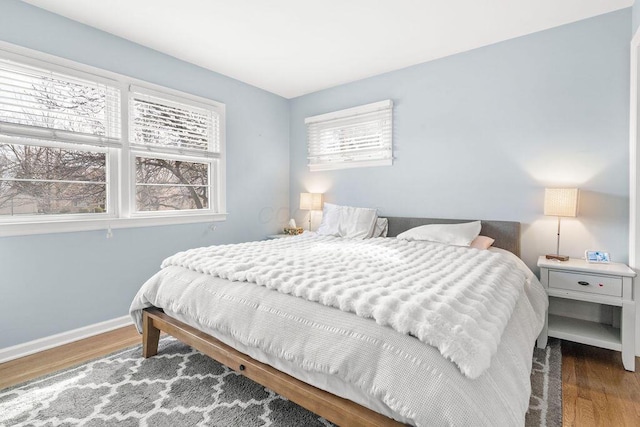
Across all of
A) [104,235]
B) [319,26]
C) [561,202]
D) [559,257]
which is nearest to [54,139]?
[104,235]

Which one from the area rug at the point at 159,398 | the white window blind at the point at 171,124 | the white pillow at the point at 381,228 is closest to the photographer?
the area rug at the point at 159,398

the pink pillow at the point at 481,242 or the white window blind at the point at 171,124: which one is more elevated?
the white window blind at the point at 171,124

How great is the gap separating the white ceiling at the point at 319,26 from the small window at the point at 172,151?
527 millimetres

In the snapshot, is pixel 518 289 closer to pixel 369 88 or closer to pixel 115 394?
pixel 115 394

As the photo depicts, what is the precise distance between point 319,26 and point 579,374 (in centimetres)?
317

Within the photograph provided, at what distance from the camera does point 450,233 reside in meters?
2.84

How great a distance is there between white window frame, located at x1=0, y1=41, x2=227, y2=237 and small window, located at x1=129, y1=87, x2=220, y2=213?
1.4 inches

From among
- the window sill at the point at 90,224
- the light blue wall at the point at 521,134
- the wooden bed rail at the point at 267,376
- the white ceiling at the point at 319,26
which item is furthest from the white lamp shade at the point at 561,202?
the window sill at the point at 90,224

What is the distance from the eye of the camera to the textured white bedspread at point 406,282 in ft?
3.65

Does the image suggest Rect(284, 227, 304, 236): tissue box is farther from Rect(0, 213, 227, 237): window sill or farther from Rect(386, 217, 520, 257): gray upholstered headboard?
Rect(386, 217, 520, 257): gray upholstered headboard

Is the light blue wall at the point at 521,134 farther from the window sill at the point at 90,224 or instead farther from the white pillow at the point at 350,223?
the window sill at the point at 90,224

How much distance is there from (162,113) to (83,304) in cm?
187

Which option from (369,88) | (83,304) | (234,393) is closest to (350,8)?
(369,88)

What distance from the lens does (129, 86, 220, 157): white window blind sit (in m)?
3.01
